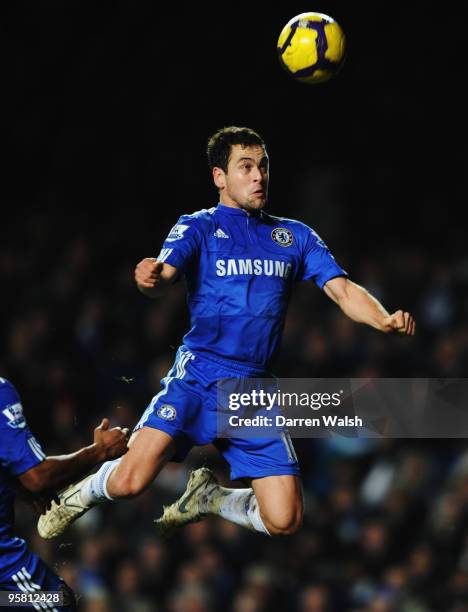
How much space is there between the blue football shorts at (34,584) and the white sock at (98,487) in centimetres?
108

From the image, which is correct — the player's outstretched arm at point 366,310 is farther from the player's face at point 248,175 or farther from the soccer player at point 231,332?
the player's face at point 248,175

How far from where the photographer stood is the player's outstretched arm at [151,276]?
230 inches

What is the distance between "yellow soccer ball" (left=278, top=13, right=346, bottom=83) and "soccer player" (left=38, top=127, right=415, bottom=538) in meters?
0.58

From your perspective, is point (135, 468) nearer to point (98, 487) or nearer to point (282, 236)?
point (98, 487)

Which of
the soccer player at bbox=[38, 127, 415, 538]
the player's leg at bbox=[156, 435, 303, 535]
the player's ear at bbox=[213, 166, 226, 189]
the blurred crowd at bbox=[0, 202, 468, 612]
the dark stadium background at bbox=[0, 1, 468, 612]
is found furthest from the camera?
the dark stadium background at bbox=[0, 1, 468, 612]

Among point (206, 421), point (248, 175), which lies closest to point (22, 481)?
point (206, 421)

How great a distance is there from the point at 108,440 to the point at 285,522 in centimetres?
135

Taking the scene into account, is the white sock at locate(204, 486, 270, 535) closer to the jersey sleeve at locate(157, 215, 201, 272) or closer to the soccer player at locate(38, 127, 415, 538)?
the soccer player at locate(38, 127, 415, 538)

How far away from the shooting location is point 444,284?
11508mm

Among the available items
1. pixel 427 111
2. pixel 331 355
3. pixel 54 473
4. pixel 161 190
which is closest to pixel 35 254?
pixel 161 190

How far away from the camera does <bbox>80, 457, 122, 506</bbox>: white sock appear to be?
6.35 m

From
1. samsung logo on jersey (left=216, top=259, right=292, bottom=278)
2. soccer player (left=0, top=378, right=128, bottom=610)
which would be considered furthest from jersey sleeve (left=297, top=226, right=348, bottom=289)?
soccer player (left=0, top=378, right=128, bottom=610)

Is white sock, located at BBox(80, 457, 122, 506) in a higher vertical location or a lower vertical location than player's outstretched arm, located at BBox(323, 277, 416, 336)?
lower

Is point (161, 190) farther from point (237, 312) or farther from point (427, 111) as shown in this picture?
point (237, 312)
